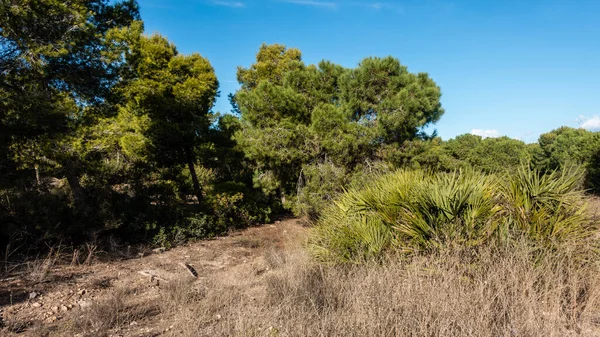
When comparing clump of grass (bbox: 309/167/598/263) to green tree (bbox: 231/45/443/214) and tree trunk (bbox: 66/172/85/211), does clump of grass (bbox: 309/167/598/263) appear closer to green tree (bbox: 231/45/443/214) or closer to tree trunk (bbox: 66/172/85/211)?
green tree (bbox: 231/45/443/214)

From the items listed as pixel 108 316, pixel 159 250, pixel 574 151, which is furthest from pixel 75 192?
pixel 574 151

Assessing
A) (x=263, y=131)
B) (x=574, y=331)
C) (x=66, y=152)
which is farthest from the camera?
(x=263, y=131)

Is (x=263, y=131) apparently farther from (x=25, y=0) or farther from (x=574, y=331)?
(x=574, y=331)

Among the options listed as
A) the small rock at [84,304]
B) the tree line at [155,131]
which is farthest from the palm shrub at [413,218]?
the small rock at [84,304]

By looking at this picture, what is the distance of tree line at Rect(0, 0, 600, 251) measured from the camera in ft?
24.5

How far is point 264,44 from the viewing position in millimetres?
19703

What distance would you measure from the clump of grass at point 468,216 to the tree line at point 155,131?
2966 mm

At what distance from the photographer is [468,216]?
4.68 metres

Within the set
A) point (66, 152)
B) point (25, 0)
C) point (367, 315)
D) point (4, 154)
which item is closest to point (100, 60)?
point (25, 0)

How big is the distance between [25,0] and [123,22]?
10.5ft

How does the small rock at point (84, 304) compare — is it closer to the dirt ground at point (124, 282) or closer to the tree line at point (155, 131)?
the dirt ground at point (124, 282)

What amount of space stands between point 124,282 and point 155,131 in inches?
248

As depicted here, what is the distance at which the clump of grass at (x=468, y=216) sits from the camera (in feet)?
15.1

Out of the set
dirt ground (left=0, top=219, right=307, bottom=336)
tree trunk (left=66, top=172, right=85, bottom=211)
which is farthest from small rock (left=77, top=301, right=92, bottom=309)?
tree trunk (left=66, top=172, right=85, bottom=211)
